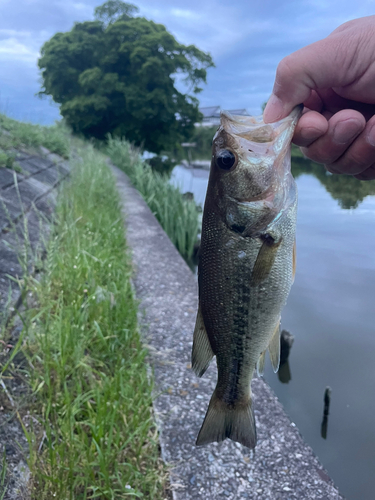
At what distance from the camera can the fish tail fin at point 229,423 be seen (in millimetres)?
1407

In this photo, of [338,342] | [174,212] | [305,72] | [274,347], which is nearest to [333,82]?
[305,72]

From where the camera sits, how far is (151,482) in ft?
5.77

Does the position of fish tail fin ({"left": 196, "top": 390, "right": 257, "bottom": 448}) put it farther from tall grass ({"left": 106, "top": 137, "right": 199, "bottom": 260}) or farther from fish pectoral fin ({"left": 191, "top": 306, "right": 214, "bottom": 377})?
tall grass ({"left": 106, "top": 137, "right": 199, "bottom": 260})

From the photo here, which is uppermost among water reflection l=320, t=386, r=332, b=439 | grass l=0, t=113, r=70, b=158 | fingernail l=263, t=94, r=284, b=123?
grass l=0, t=113, r=70, b=158

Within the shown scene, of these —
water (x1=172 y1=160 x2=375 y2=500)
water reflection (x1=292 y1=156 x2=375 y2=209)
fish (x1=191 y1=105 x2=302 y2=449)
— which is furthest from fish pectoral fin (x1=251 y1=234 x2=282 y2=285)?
water reflection (x1=292 y1=156 x2=375 y2=209)

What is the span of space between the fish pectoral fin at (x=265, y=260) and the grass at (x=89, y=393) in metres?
1.05

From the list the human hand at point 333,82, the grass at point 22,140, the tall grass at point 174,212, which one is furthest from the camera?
the tall grass at point 174,212

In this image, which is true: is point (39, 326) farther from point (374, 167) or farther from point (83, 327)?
point (374, 167)

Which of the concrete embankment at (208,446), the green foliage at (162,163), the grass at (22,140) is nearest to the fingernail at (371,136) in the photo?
the concrete embankment at (208,446)

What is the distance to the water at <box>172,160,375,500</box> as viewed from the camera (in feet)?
10.7

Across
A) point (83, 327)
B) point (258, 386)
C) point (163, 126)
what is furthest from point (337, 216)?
point (163, 126)

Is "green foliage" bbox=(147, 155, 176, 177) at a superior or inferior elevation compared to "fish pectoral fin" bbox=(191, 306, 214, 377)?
superior

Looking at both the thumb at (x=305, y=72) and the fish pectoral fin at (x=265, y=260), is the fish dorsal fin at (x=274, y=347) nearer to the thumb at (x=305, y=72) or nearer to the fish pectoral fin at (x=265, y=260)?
the fish pectoral fin at (x=265, y=260)

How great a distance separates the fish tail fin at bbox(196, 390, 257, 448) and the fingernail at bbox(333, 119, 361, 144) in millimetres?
1208
